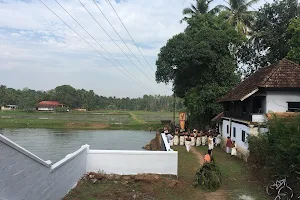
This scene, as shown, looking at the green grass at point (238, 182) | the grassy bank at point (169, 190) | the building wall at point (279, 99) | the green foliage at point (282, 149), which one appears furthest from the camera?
the building wall at point (279, 99)

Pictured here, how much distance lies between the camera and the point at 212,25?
1352 inches

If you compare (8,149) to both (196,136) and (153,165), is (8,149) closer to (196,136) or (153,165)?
(153,165)

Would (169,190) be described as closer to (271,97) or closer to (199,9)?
(271,97)

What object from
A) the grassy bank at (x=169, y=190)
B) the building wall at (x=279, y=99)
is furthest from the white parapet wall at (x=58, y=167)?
the building wall at (x=279, y=99)

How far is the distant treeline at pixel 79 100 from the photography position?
102m

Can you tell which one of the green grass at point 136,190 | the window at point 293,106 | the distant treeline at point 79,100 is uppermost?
the distant treeline at point 79,100

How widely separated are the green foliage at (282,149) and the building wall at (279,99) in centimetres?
592

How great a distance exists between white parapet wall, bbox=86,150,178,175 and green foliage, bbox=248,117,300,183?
11.1 feet

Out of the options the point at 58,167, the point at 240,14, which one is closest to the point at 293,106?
the point at 58,167

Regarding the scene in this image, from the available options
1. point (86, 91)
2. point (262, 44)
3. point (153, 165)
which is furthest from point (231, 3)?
point (86, 91)

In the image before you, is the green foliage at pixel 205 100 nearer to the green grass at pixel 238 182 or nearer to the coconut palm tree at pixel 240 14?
the coconut palm tree at pixel 240 14

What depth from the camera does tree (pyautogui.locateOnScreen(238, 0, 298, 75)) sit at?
29969 mm

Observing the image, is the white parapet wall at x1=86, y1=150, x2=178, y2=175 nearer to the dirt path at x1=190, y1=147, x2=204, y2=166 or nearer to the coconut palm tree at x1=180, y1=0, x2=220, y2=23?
the dirt path at x1=190, y1=147, x2=204, y2=166

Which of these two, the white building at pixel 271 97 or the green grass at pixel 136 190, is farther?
the white building at pixel 271 97
